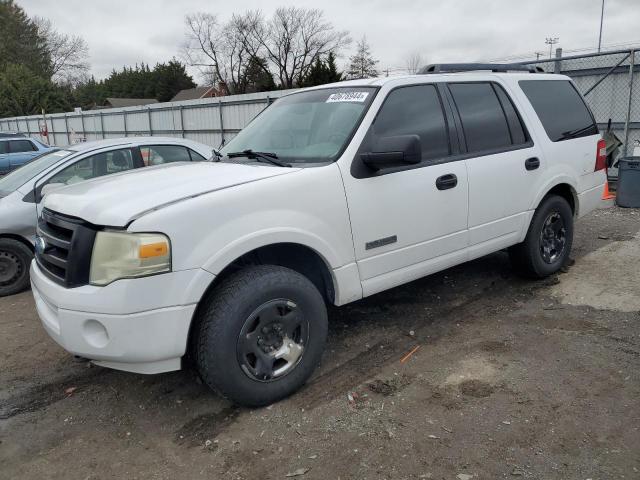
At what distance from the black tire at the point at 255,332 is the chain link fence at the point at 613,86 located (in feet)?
28.2

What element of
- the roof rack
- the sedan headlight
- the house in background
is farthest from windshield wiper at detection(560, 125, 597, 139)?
the house in background

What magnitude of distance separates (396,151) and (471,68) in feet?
6.61

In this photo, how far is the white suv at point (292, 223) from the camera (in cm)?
279

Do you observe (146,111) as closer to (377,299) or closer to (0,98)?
(377,299)

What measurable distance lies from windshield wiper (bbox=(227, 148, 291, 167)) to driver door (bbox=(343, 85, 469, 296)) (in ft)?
1.63

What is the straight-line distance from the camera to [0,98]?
46375 mm

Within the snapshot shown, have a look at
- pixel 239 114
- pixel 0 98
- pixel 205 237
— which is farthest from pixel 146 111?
pixel 0 98

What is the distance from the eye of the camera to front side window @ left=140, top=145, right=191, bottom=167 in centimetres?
654

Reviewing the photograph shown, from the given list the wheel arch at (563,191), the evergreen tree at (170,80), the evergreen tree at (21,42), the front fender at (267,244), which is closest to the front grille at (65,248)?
the front fender at (267,244)

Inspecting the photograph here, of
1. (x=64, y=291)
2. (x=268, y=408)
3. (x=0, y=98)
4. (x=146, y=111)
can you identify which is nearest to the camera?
(x=64, y=291)

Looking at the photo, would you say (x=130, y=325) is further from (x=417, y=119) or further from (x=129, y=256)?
(x=417, y=119)

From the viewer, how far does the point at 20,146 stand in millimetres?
14641

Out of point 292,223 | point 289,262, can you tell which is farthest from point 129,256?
point 289,262

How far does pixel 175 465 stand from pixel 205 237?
47.6 inches
